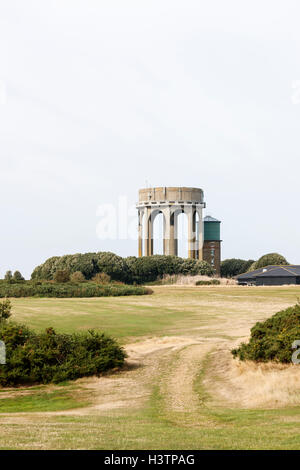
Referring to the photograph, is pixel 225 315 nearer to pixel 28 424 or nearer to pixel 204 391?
pixel 204 391

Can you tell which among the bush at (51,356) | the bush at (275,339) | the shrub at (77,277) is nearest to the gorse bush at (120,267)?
the shrub at (77,277)

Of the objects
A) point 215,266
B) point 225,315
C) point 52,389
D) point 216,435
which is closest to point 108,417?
point 216,435

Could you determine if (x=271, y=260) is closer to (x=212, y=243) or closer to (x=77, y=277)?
(x=212, y=243)

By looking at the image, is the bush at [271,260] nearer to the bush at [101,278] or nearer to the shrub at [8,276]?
the bush at [101,278]

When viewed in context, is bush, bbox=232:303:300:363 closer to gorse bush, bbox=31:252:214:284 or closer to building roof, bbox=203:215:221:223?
gorse bush, bbox=31:252:214:284

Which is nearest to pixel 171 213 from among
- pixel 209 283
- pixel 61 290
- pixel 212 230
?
pixel 212 230

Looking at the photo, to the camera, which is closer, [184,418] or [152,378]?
[184,418]

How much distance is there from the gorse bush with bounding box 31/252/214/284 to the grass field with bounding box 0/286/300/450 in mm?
38094

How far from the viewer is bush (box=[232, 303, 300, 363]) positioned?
24.4 m

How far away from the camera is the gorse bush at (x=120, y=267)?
84.0 m

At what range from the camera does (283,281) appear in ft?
255

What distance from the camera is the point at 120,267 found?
85.6 m

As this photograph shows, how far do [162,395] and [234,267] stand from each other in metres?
98.0

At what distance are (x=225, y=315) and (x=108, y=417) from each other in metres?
26.5
